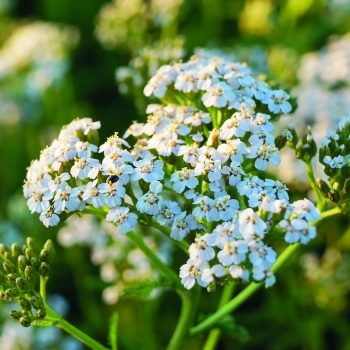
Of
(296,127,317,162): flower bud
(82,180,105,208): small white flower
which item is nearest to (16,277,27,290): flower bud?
(82,180,105,208): small white flower

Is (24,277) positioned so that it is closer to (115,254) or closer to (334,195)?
(334,195)

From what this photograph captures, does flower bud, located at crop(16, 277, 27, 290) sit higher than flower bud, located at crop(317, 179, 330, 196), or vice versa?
flower bud, located at crop(317, 179, 330, 196)

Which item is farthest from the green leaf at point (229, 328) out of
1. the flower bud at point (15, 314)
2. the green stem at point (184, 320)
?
the flower bud at point (15, 314)

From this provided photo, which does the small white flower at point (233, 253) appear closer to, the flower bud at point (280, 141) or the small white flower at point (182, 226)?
the small white flower at point (182, 226)

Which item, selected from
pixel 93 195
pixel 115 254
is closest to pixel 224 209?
pixel 93 195

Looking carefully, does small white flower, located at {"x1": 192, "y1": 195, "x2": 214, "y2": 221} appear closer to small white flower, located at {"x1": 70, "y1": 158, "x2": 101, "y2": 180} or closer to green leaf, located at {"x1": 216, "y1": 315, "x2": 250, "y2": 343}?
small white flower, located at {"x1": 70, "y1": 158, "x2": 101, "y2": 180}

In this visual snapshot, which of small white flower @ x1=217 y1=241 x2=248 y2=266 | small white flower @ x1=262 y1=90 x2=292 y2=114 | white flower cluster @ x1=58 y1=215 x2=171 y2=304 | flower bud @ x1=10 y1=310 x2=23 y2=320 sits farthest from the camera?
white flower cluster @ x1=58 y1=215 x2=171 y2=304
